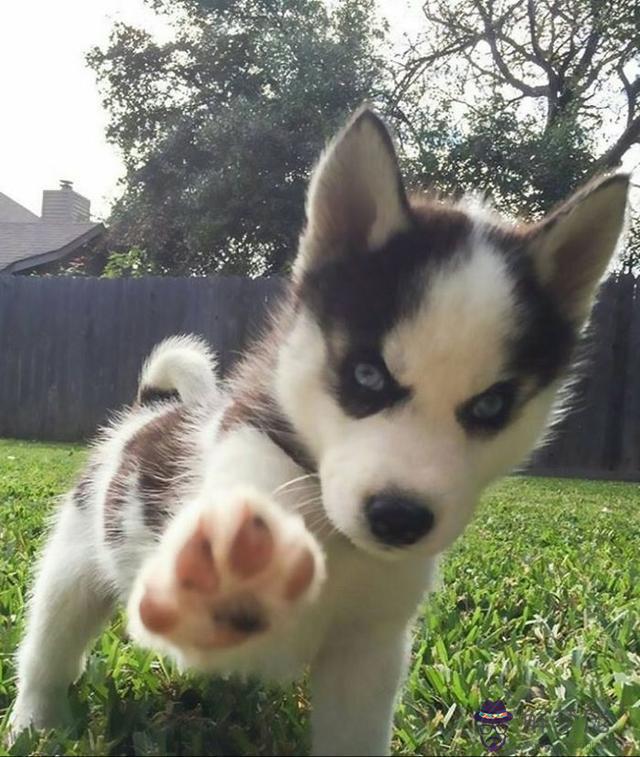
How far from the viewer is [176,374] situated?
3311mm

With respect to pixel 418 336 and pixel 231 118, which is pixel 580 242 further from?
pixel 231 118

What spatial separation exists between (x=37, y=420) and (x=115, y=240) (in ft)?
28.4

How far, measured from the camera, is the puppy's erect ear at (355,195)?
7.60ft

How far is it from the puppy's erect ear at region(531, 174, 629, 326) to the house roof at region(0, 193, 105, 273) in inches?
963

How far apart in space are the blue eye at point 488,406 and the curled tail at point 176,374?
1.28 metres

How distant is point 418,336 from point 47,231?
28381mm

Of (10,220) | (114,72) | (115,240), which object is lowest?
(115,240)

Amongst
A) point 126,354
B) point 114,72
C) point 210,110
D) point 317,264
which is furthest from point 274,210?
point 317,264

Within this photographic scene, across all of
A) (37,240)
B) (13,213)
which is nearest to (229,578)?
Answer: (37,240)

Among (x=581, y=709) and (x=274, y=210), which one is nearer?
Answer: (x=581, y=709)

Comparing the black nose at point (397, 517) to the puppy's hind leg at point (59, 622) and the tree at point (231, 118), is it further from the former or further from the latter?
the tree at point (231, 118)

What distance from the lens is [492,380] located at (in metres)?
2.02

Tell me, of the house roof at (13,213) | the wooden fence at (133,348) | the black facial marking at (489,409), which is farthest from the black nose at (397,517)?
the house roof at (13,213)

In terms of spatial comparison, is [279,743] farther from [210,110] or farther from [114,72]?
[114,72]
